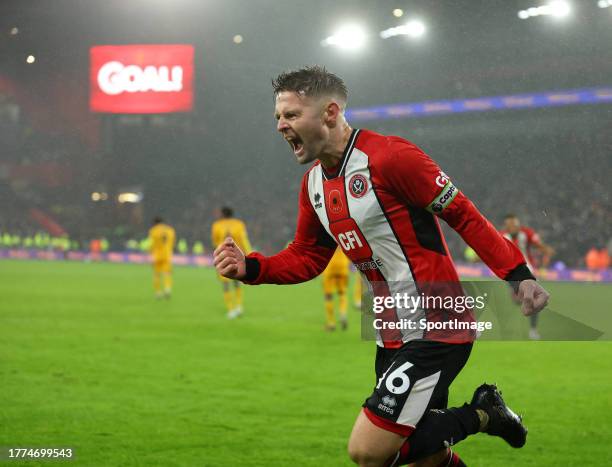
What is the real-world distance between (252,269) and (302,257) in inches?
10.8

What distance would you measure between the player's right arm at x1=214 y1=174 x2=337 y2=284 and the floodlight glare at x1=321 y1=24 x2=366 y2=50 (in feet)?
28.2

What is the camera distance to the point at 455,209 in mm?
3291

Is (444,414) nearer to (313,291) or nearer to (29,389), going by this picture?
(29,389)

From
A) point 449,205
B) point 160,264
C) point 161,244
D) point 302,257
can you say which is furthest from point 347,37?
point 449,205

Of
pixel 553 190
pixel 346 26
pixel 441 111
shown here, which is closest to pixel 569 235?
pixel 553 190

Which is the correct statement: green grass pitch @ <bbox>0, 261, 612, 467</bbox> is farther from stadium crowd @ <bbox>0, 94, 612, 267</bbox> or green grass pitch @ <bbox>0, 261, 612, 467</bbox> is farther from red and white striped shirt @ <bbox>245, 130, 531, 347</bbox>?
stadium crowd @ <bbox>0, 94, 612, 267</bbox>

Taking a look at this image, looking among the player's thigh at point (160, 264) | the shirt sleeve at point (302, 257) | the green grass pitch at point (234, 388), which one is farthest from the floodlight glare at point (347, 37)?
the shirt sleeve at point (302, 257)

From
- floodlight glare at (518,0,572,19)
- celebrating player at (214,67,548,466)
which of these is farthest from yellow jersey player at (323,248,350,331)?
celebrating player at (214,67,548,466)

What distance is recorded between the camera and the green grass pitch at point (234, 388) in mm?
5863

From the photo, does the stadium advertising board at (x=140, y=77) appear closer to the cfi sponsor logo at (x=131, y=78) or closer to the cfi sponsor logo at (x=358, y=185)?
the cfi sponsor logo at (x=131, y=78)

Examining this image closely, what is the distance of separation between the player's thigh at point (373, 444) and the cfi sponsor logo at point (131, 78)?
38.1 ft

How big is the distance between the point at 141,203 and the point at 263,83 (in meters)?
26.0

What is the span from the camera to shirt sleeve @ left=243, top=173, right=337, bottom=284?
379 centimetres

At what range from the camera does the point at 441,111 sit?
680 inches
